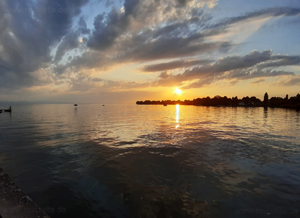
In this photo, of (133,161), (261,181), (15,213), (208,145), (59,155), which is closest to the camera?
(15,213)

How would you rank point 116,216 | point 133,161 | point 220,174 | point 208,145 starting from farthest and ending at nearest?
point 208,145 → point 133,161 → point 220,174 → point 116,216

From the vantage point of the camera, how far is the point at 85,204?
26.0 feet

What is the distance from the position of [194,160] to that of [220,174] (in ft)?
9.52

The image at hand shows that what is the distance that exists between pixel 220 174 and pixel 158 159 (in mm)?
5186

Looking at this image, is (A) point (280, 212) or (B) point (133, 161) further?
(B) point (133, 161)

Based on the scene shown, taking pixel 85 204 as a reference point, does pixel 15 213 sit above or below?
above

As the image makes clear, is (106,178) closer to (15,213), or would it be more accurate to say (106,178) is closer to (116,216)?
(116,216)

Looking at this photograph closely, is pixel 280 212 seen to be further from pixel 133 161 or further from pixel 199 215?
pixel 133 161

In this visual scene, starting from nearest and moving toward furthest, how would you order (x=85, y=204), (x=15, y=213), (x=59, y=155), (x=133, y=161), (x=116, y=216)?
(x=15, y=213), (x=116, y=216), (x=85, y=204), (x=133, y=161), (x=59, y=155)

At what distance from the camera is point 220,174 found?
11.1 m

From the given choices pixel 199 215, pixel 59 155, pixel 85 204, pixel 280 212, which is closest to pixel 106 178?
pixel 85 204

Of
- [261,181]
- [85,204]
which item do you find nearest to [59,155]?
[85,204]

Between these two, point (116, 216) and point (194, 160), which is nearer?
point (116, 216)

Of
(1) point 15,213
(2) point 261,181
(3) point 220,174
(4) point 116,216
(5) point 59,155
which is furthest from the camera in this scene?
(5) point 59,155
